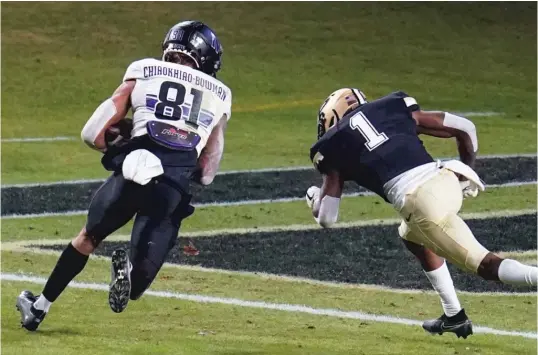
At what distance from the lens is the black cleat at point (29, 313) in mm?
7273

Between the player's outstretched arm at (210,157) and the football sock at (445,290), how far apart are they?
1408mm

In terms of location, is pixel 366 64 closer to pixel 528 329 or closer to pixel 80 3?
pixel 80 3

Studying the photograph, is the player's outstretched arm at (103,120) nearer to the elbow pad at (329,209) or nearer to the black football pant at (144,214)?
the black football pant at (144,214)

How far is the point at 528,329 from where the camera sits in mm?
7816

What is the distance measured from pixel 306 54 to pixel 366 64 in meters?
→ 1.17

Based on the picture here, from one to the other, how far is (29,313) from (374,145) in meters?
2.22

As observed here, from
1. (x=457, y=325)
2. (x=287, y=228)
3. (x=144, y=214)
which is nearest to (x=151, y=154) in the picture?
(x=144, y=214)

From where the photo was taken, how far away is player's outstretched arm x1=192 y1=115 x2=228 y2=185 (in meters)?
7.16

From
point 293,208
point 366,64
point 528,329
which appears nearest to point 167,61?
point 528,329

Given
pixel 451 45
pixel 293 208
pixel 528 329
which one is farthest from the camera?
pixel 451 45

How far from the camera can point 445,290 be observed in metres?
7.33

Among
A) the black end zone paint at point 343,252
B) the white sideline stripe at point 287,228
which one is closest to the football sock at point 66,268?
the black end zone paint at point 343,252

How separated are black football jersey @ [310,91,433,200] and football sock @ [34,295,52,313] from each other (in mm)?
1747

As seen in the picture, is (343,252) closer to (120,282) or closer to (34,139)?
(120,282)
